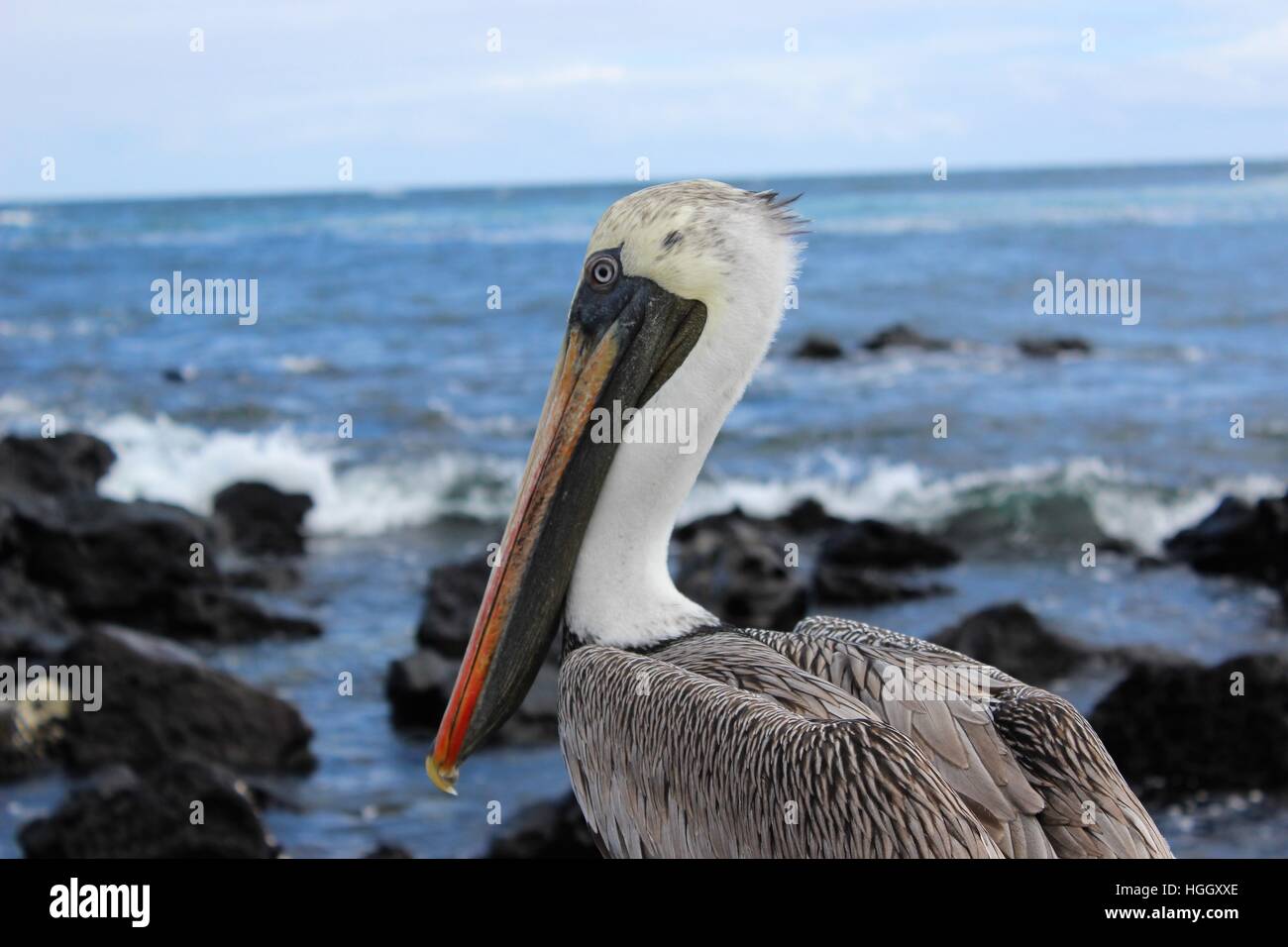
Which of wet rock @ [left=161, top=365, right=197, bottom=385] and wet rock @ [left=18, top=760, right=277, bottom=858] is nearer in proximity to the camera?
wet rock @ [left=18, top=760, right=277, bottom=858]

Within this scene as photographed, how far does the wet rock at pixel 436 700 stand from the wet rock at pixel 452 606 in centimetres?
59

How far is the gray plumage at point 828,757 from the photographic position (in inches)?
115

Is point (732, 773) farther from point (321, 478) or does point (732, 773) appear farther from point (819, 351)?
point (819, 351)

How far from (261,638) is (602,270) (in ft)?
22.1

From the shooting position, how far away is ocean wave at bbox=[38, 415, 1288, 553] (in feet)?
42.2

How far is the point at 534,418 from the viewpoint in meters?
17.7

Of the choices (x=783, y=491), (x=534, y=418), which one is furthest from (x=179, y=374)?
(x=783, y=491)

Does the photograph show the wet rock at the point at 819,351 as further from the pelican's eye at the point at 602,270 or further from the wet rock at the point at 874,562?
the pelican's eye at the point at 602,270

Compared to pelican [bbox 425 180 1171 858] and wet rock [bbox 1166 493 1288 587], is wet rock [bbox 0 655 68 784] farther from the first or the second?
wet rock [bbox 1166 493 1288 587]

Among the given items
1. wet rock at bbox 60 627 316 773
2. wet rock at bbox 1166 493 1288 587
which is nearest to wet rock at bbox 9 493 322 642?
wet rock at bbox 60 627 316 773

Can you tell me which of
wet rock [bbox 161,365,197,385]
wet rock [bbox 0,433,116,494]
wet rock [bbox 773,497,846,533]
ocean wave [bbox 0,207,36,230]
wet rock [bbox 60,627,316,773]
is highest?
ocean wave [bbox 0,207,36,230]

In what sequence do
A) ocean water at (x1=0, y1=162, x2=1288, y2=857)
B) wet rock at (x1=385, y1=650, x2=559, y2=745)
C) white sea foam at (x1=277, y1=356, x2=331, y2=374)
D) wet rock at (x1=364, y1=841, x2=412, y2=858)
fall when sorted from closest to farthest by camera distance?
wet rock at (x1=364, y1=841, x2=412, y2=858) → wet rock at (x1=385, y1=650, x2=559, y2=745) → ocean water at (x1=0, y1=162, x2=1288, y2=857) → white sea foam at (x1=277, y1=356, x2=331, y2=374)

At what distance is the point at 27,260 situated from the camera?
43.7m

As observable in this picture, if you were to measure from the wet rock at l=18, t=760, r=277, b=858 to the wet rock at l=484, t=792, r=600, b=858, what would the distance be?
3.54 ft
